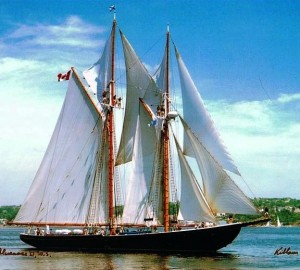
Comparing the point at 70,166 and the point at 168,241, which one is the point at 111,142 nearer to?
the point at 70,166

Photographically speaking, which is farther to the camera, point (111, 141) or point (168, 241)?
point (111, 141)

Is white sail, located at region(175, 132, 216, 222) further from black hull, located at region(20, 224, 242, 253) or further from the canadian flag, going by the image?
the canadian flag

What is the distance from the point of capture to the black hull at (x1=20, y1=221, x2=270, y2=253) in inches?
2125

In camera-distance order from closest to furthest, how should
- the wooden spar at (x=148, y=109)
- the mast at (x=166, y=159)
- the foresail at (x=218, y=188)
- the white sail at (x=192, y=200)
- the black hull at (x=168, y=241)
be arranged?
the foresail at (x=218, y=188) < the white sail at (x=192, y=200) < the black hull at (x=168, y=241) < the mast at (x=166, y=159) < the wooden spar at (x=148, y=109)

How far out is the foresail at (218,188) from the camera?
51625 millimetres

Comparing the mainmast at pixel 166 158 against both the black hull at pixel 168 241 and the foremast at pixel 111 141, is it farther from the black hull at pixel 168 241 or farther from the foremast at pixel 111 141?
the foremast at pixel 111 141

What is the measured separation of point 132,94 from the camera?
58969mm

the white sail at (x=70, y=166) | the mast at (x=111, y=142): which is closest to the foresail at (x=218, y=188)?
the mast at (x=111, y=142)

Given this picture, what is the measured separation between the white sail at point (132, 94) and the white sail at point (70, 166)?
11.3ft

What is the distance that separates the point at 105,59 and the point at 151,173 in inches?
492

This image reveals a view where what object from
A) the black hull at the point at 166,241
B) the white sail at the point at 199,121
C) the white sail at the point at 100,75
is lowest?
the black hull at the point at 166,241

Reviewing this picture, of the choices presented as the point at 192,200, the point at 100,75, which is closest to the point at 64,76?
the point at 100,75

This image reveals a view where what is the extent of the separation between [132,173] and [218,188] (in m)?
9.44

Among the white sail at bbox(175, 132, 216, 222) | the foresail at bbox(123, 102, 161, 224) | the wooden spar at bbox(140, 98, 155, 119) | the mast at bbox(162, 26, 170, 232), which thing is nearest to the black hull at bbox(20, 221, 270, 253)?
the white sail at bbox(175, 132, 216, 222)
